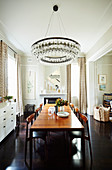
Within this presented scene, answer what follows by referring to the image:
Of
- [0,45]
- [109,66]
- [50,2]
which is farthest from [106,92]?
[0,45]

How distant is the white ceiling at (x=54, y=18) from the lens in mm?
2194

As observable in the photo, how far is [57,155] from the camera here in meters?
1.97

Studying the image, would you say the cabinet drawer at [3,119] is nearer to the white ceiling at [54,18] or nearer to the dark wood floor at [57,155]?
the dark wood floor at [57,155]

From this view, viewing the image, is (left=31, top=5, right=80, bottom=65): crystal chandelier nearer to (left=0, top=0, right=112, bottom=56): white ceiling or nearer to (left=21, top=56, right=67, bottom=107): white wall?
(left=0, top=0, right=112, bottom=56): white ceiling

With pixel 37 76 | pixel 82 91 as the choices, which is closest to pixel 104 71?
pixel 82 91

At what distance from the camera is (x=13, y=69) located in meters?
4.55

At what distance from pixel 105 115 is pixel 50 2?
3.92 m

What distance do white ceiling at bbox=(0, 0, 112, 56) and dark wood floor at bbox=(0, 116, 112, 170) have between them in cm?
315

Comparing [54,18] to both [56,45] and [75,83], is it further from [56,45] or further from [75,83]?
[75,83]

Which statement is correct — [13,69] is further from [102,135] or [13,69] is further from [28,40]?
[102,135]

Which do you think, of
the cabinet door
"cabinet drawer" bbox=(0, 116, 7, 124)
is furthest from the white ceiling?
the cabinet door

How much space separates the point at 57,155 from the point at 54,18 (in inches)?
127

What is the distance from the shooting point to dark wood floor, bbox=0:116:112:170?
170 centimetres

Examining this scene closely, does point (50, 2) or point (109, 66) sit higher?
point (50, 2)
